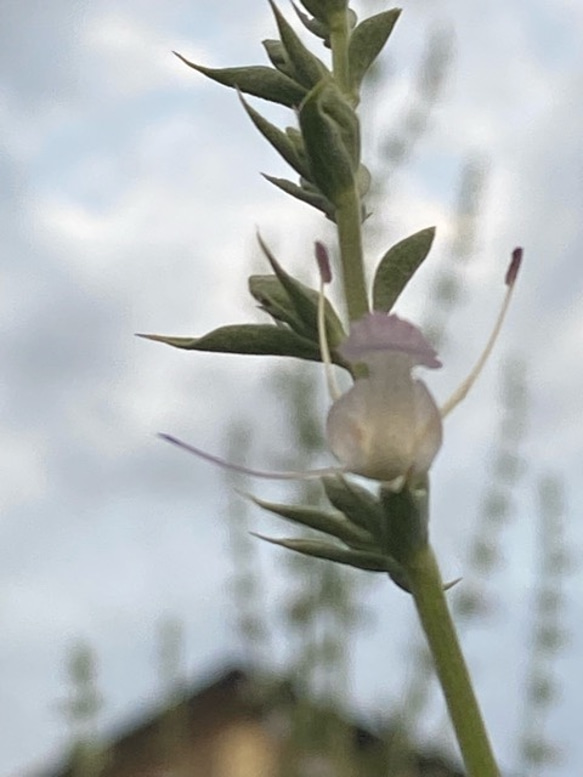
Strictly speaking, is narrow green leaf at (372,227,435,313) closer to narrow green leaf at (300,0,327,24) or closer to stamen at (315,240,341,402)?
stamen at (315,240,341,402)

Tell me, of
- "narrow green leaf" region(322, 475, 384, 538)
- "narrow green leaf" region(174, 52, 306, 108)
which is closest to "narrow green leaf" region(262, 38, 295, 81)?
"narrow green leaf" region(174, 52, 306, 108)

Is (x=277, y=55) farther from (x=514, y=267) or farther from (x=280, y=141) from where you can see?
(x=514, y=267)

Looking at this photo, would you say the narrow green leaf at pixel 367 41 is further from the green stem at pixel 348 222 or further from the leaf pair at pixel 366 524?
the leaf pair at pixel 366 524

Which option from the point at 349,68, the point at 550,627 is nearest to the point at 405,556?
the point at 349,68

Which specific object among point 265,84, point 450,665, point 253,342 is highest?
point 265,84

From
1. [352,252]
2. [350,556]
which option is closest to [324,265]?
[352,252]

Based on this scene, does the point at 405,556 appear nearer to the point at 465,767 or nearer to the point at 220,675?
the point at 465,767
